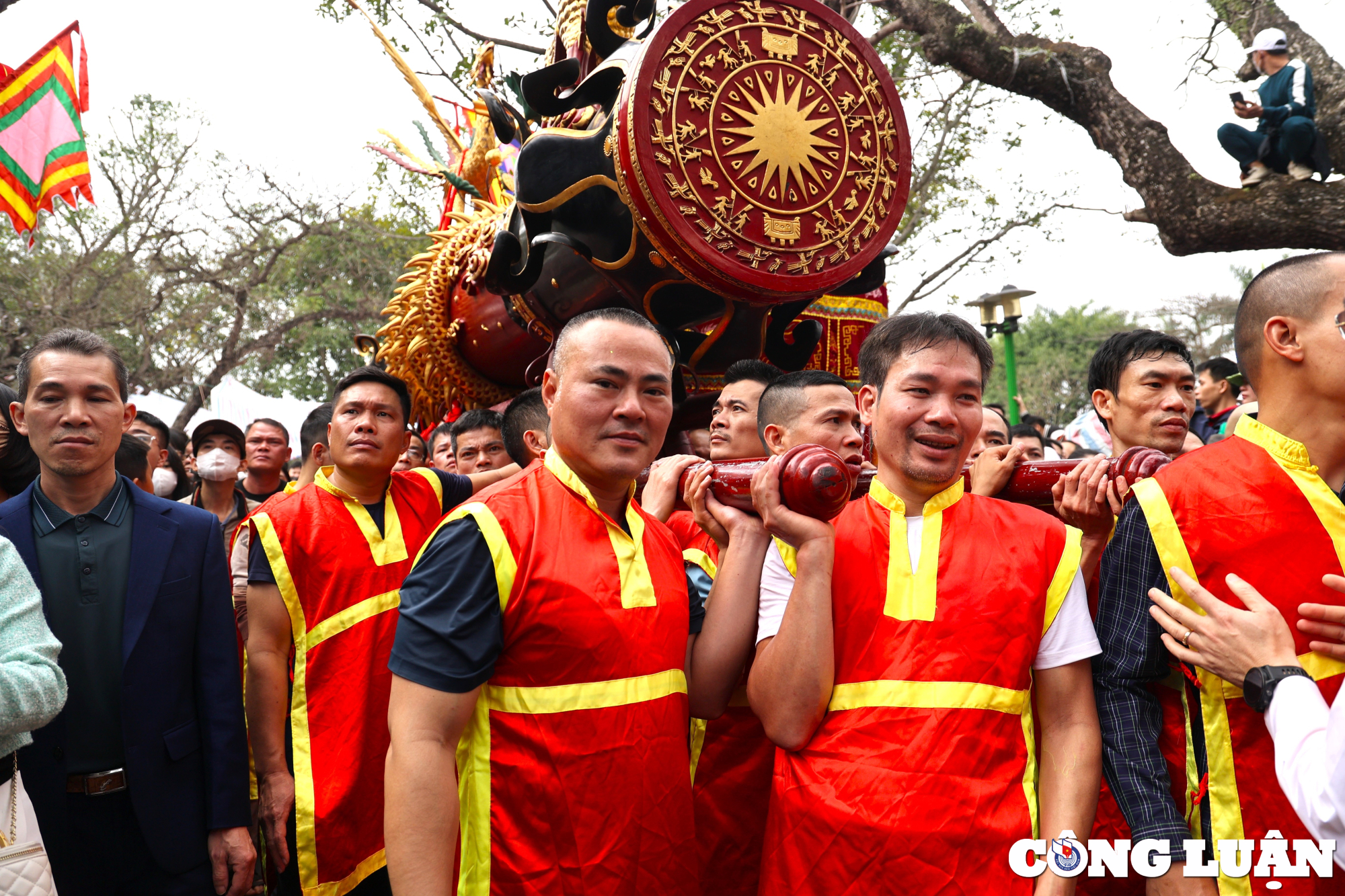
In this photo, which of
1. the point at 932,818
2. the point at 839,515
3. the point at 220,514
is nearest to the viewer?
the point at 932,818

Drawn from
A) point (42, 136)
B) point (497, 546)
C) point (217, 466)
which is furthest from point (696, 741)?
point (42, 136)

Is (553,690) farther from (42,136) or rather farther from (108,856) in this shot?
(42,136)

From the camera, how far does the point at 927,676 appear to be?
1.99m

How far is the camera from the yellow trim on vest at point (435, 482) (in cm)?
378

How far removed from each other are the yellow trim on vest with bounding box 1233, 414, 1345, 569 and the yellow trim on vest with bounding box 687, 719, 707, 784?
61.3 inches

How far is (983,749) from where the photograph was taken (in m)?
1.94

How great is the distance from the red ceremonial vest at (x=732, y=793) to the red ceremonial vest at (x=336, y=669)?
1.13 meters

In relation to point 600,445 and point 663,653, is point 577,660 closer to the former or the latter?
point 663,653

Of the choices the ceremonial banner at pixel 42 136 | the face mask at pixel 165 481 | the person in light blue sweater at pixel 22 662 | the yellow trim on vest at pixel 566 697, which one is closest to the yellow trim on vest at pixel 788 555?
the yellow trim on vest at pixel 566 697

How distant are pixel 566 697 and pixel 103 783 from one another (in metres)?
1.33

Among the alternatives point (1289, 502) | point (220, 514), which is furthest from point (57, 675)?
point (220, 514)

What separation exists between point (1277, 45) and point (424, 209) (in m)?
11.0

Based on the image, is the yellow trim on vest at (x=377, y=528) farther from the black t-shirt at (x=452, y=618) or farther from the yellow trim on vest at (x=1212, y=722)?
the yellow trim on vest at (x=1212, y=722)

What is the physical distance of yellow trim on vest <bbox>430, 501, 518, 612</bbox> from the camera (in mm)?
1933
